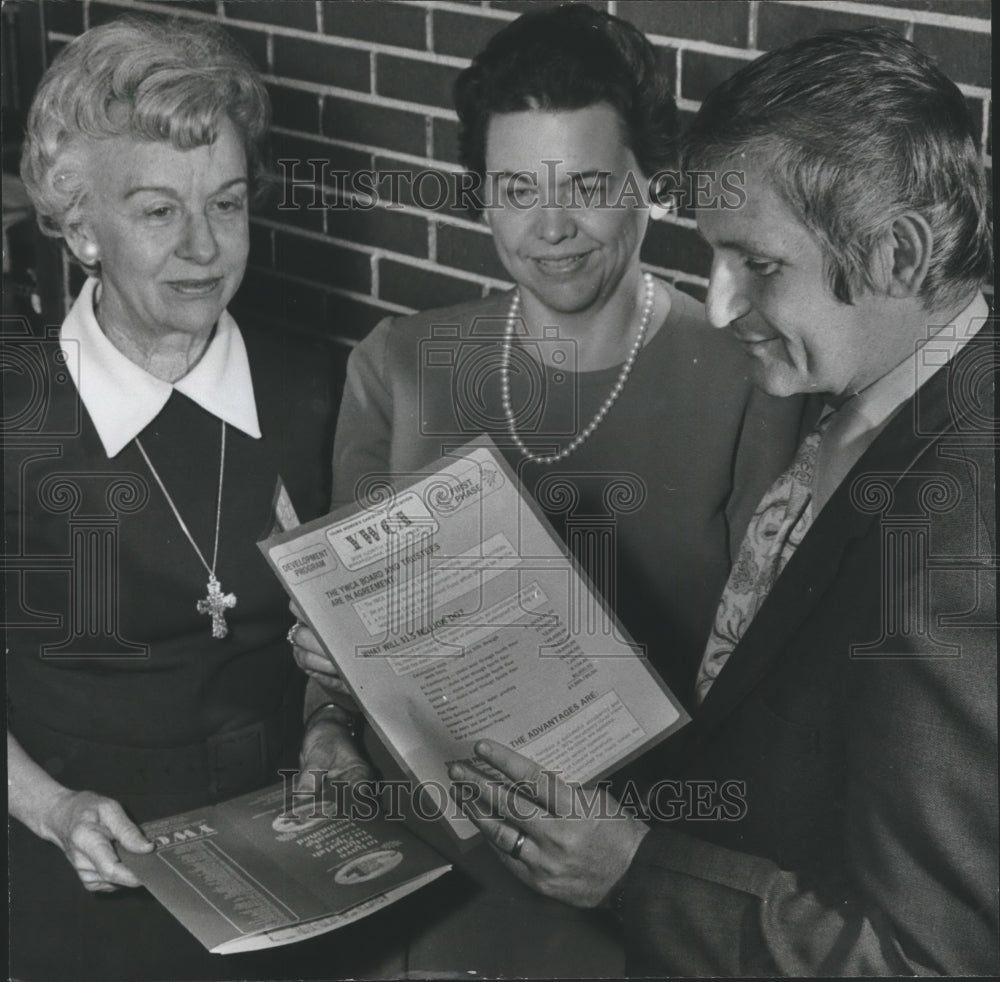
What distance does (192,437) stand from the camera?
63.2 inches

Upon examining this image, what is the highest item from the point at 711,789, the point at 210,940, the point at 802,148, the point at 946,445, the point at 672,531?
the point at 802,148

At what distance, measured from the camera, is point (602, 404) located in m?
1.54

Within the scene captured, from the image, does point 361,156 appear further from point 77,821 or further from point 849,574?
point 77,821

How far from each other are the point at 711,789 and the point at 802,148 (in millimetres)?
721

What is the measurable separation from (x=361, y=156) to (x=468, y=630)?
0.57m

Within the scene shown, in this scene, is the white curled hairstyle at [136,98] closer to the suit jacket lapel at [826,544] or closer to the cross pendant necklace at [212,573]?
the cross pendant necklace at [212,573]

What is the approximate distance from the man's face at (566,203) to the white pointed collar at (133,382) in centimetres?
35

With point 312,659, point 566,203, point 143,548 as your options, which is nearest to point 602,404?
point 566,203

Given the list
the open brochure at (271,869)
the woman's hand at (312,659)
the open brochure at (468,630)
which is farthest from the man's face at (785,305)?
the open brochure at (271,869)

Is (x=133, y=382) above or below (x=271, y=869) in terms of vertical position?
above

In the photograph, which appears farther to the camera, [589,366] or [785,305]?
[589,366]

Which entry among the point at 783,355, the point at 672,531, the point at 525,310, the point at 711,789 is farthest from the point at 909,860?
the point at 525,310

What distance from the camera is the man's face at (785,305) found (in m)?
1.41

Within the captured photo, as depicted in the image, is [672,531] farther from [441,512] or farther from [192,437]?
[192,437]
